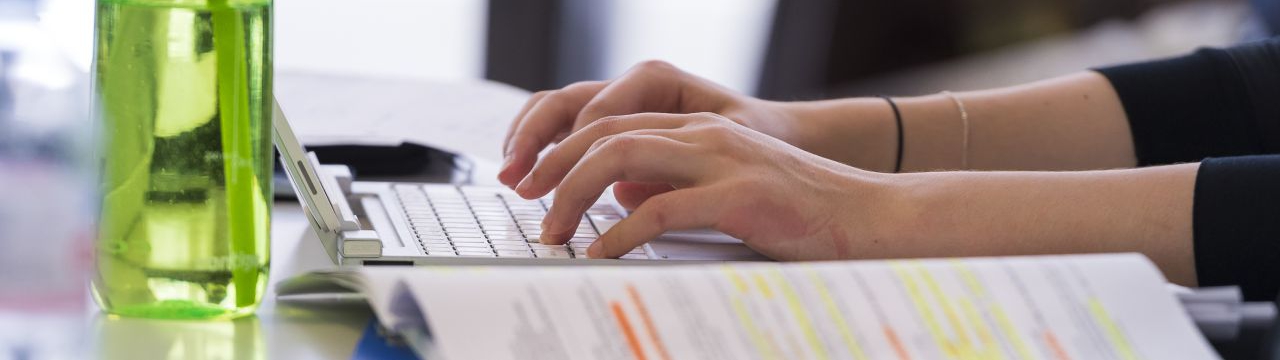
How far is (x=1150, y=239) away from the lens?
0.71 metres

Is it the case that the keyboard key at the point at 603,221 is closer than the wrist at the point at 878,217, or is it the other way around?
the wrist at the point at 878,217

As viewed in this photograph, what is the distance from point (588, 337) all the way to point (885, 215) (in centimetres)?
28

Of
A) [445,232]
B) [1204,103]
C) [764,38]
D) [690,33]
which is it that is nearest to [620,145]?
[445,232]

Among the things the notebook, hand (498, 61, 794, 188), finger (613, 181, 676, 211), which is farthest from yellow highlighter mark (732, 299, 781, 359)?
hand (498, 61, 794, 188)

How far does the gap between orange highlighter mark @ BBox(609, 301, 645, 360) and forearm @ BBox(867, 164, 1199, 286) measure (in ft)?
0.80

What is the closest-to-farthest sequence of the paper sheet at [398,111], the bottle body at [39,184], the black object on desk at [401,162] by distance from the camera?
1. the bottle body at [39,184]
2. the black object on desk at [401,162]
3. the paper sheet at [398,111]

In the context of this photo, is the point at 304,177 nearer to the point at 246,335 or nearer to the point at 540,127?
the point at 246,335

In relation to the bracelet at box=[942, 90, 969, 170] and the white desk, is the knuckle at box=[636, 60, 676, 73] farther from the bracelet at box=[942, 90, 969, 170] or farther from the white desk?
the white desk

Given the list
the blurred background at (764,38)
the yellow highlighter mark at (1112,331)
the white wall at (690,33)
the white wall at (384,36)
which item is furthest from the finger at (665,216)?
the white wall at (690,33)

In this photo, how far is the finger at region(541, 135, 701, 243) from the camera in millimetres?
701

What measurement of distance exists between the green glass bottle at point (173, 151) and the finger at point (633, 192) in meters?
0.30

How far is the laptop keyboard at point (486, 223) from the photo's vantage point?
2.33 ft

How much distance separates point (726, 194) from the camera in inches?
27.2

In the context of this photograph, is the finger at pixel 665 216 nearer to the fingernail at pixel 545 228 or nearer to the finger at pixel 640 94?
the fingernail at pixel 545 228
